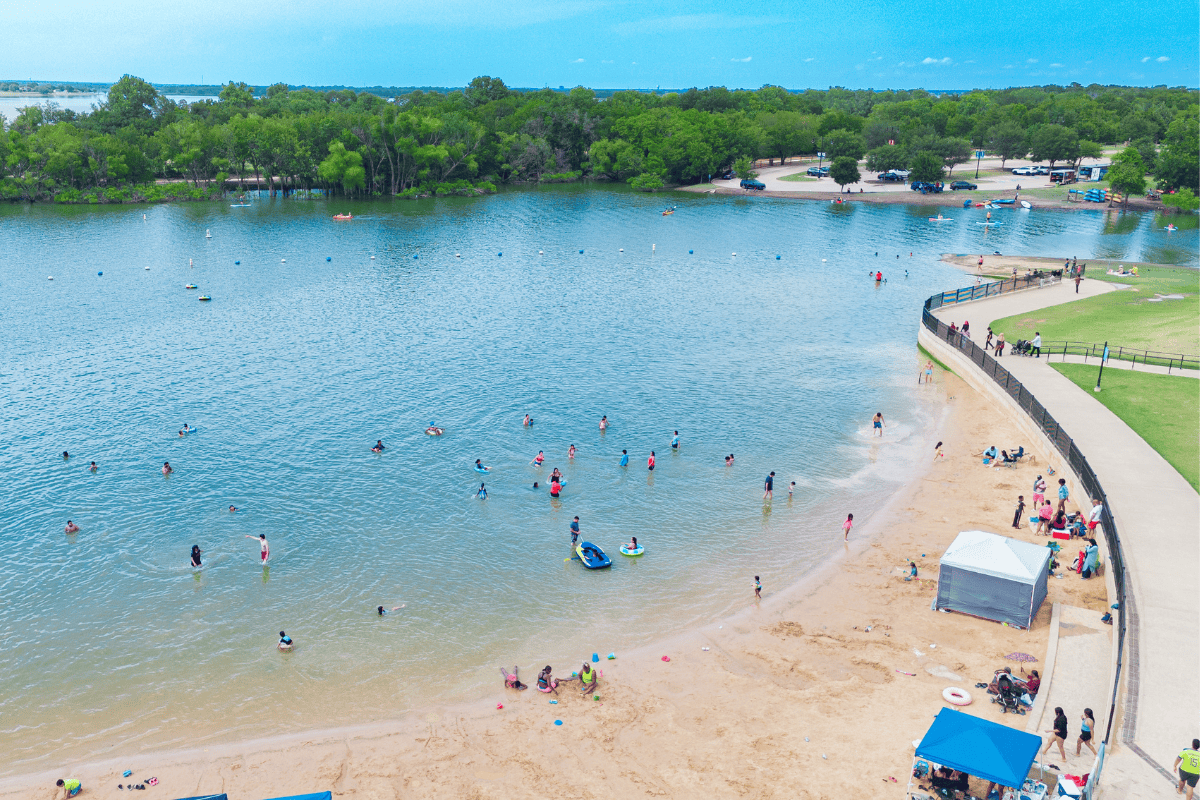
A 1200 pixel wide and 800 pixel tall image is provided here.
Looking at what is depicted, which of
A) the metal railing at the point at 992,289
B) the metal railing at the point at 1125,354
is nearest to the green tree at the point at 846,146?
the metal railing at the point at 992,289

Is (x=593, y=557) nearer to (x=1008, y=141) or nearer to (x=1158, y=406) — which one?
(x=1158, y=406)

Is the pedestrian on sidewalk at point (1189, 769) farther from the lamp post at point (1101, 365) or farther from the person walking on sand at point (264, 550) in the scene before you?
the lamp post at point (1101, 365)

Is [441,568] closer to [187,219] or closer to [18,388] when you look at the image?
[18,388]

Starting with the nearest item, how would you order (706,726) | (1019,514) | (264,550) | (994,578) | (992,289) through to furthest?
(706,726)
(994,578)
(264,550)
(1019,514)
(992,289)

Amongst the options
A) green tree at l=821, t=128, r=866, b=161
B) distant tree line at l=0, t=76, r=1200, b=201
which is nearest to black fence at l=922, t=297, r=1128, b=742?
distant tree line at l=0, t=76, r=1200, b=201

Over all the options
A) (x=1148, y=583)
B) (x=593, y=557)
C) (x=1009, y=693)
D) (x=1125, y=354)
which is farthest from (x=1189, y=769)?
(x=1125, y=354)

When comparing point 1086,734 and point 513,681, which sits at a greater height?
point 1086,734
